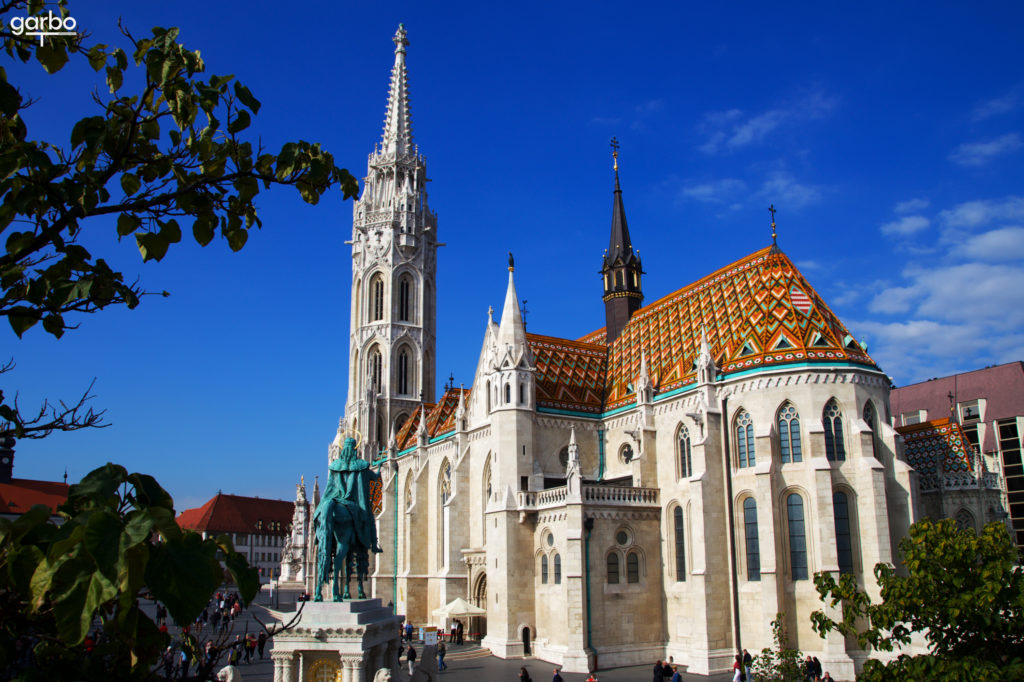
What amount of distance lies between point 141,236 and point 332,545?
12742 millimetres

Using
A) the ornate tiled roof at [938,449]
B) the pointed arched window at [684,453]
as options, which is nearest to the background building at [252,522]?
the pointed arched window at [684,453]

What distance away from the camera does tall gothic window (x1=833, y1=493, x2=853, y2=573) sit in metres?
28.5

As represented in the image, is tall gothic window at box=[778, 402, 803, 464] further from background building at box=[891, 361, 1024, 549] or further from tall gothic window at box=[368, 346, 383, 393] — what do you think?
tall gothic window at box=[368, 346, 383, 393]

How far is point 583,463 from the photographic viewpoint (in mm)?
38406

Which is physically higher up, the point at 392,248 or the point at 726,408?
the point at 392,248

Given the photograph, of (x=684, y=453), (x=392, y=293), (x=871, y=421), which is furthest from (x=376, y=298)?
(x=871, y=421)

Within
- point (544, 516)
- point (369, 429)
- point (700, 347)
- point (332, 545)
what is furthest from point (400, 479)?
point (332, 545)

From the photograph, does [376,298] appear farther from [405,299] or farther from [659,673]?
[659,673]

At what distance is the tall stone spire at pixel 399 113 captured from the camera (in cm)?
6644

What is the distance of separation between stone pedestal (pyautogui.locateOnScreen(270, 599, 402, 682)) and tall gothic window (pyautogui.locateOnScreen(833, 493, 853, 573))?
19.8 m

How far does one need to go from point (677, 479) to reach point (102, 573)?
104ft

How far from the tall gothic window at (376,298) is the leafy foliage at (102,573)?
60337 mm

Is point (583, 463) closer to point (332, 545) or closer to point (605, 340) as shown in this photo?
point (605, 340)

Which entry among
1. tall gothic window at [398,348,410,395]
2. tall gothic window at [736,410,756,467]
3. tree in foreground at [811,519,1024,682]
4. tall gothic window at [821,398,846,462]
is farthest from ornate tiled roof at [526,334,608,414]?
tree in foreground at [811,519,1024,682]
